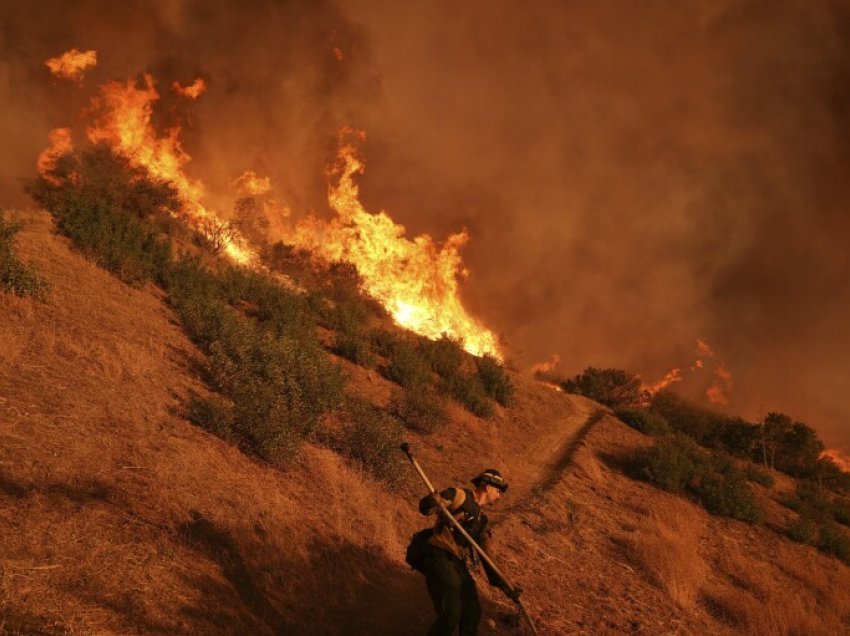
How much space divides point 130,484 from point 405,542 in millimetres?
4136

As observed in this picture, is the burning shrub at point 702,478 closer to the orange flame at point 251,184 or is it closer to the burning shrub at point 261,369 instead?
the burning shrub at point 261,369

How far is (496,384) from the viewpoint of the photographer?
19.2 m

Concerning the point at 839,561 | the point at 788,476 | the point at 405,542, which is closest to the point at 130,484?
the point at 405,542

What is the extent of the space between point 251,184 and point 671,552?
2802 centimetres

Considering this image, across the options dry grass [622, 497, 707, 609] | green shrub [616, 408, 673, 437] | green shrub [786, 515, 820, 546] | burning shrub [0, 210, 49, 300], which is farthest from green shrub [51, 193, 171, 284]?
green shrub [616, 408, 673, 437]

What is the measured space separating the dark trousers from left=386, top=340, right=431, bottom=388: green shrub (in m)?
11.3

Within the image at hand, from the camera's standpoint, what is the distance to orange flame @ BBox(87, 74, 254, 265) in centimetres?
2395

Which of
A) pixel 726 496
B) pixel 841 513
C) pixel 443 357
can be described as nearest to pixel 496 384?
pixel 443 357

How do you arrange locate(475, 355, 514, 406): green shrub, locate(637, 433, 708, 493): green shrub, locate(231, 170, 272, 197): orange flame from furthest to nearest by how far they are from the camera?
locate(231, 170, 272, 197): orange flame < locate(475, 355, 514, 406): green shrub < locate(637, 433, 708, 493): green shrub

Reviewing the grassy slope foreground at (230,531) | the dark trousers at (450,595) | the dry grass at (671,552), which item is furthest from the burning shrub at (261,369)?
the dry grass at (671,552)

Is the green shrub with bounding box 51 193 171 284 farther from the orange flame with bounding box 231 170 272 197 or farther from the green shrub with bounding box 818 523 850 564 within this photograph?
the green shrub with bounding box 818 523 850 564

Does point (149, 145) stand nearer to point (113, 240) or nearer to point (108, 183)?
point (108, 183)

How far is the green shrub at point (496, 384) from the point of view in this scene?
62.5 feet

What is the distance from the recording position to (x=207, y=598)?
429cm
